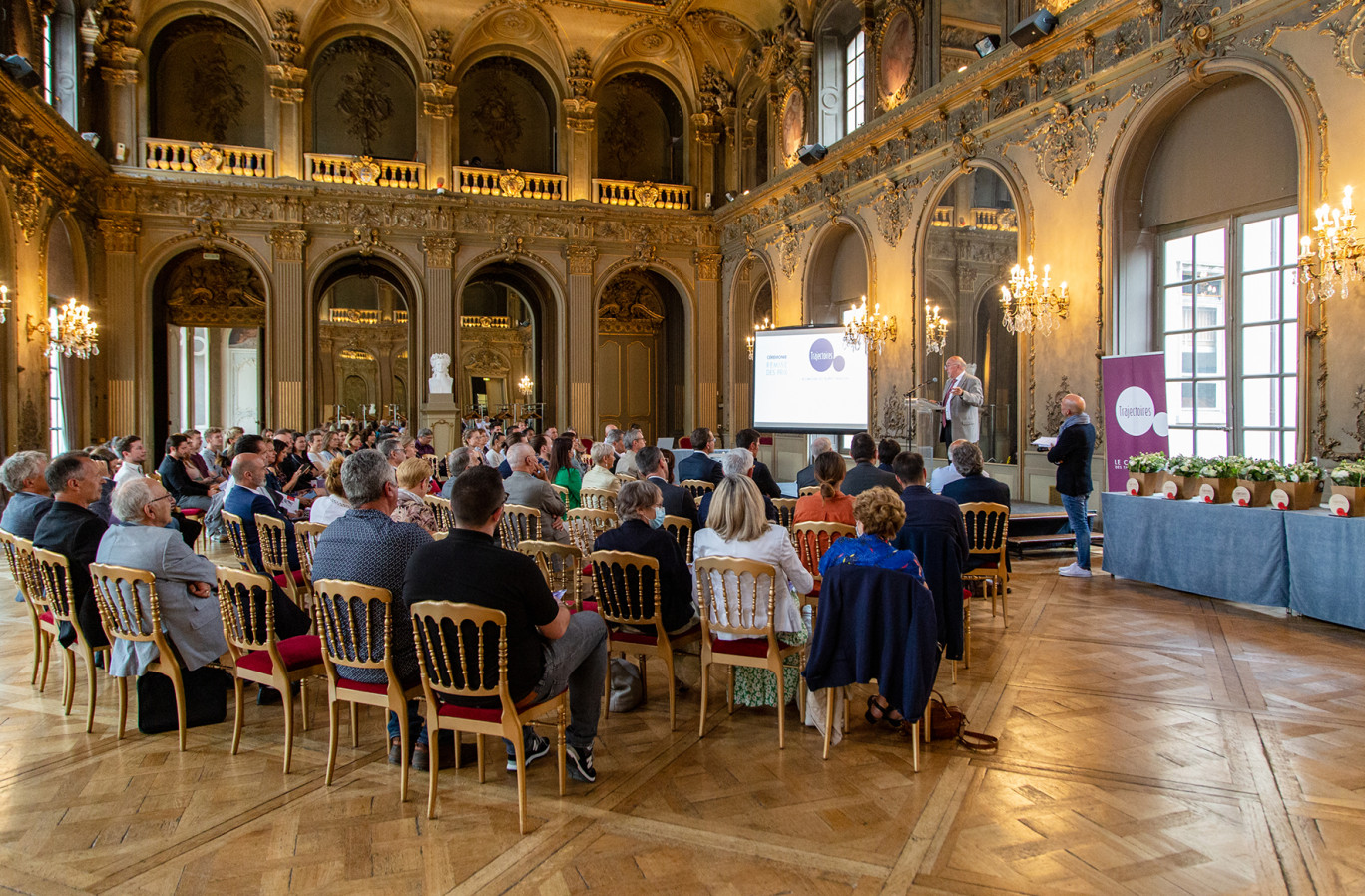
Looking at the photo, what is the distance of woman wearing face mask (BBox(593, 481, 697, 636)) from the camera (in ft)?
12.6

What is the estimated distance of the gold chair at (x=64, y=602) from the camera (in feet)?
12.7

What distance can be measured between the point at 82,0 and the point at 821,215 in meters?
11.8

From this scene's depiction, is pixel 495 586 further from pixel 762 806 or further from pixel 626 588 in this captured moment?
pixel 762 806

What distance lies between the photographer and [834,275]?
14133 mm

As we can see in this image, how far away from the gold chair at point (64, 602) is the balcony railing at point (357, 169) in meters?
12.7

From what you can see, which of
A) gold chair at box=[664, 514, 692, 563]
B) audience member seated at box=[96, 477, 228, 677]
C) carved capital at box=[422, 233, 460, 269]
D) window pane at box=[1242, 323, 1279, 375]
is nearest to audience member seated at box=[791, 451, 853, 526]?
gold chair at box=[664, 514, 692, 563]

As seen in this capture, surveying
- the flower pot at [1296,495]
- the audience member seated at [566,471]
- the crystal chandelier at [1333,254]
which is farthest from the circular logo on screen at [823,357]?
the flower pot at [1296,495]

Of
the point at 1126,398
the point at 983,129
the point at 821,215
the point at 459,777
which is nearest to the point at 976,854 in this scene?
the point at 459,777

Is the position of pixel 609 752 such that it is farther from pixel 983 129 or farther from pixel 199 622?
pixel 983 129

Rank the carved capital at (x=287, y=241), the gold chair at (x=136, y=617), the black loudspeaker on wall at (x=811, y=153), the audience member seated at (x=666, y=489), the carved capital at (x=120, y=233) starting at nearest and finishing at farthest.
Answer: the gold chair at (x=136, y=617)
the audience member seated at (x=666, y=489)
the black loudspeaker on wall at (x=811, y=153)
the carved capital at (x=120, y=233)
the carved capital at (x=287, y=241)

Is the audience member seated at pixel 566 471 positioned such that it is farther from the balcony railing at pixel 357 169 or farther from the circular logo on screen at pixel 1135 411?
the balcony railing at pixel 357 169

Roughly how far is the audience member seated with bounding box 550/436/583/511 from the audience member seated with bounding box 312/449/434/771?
12.2 feet

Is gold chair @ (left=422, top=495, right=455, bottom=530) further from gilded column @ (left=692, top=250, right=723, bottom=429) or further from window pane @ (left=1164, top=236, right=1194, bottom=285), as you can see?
gilded column @ (left=692, top=250, right=723, bottom=429)

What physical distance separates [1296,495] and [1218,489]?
54 centimetres
